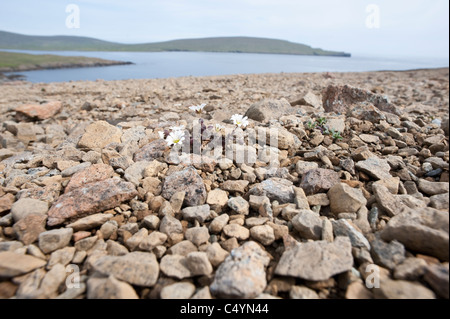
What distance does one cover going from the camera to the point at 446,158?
2.98m

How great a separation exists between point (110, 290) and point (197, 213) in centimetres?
88

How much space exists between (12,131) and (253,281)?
6.09 m

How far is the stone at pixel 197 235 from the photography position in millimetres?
1963

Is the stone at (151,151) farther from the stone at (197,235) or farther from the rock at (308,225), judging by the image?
the rock at (308,225)

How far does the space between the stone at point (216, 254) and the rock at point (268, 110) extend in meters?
2.90

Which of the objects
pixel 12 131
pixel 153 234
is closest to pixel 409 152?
pixel 153 234

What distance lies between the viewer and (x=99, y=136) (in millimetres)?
3795

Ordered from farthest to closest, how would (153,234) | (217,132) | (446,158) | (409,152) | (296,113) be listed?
(296,113) → (217,132) → (409,152) → (446,158) → (153,234)

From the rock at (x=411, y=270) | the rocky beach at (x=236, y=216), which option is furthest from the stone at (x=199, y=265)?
the rock at (x=411, y=270)

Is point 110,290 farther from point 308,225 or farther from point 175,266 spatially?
point 308,225

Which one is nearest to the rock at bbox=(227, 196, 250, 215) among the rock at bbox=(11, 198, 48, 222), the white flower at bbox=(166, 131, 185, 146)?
the white flower at bbox=(166, 131, 185, 146)

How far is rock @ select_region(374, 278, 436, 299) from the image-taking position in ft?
4.66

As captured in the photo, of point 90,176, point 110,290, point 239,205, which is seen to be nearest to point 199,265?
point 110,290
